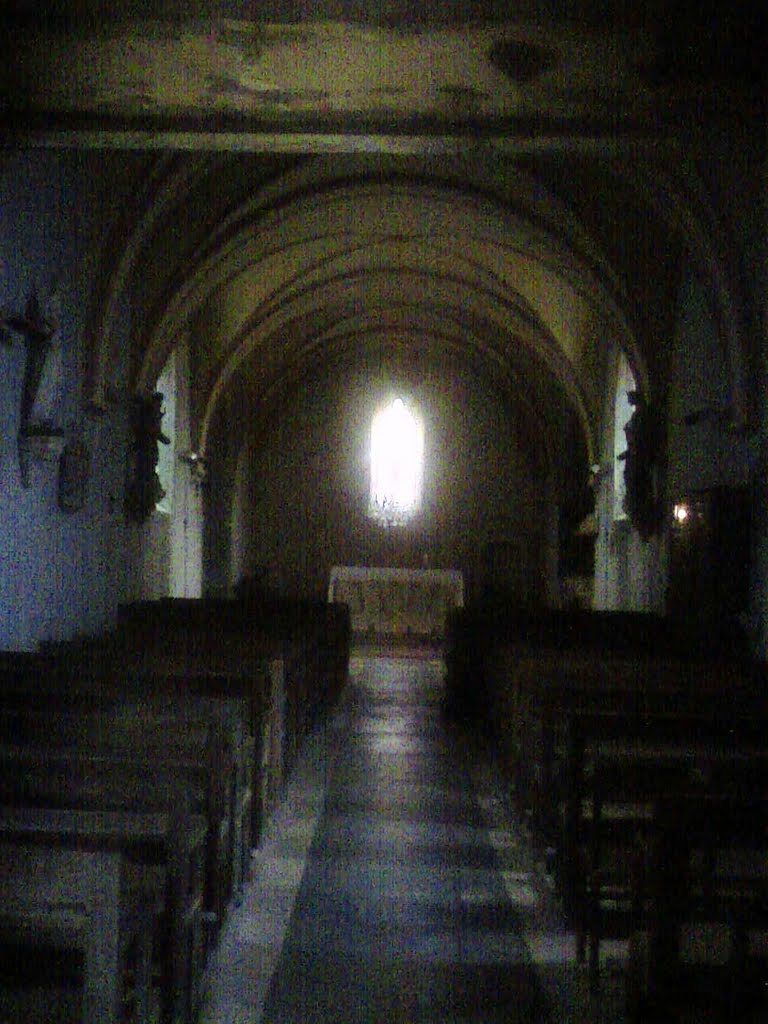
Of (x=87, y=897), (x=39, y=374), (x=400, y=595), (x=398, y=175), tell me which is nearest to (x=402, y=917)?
(x=87, y=897)

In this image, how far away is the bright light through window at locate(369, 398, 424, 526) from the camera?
70.1 ft

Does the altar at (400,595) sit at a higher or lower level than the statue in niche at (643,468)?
lower

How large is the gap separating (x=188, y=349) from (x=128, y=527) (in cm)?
535

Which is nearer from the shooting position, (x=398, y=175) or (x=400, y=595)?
(x=398, y=175)

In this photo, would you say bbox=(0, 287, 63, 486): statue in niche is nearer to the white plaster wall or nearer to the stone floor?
the white plaster wall

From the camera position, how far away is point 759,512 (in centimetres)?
889

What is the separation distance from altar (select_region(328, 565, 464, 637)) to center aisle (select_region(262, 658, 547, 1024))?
986 centimetres

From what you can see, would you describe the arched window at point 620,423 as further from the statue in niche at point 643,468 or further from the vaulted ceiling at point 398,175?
the statue in niche at point 643,468

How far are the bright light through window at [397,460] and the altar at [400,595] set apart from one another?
3.49 metres

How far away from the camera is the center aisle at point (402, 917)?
12.3 feet

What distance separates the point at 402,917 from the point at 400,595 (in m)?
13.2

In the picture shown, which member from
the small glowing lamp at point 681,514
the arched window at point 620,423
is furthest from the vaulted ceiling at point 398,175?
the small glowing lamp at point 681,514

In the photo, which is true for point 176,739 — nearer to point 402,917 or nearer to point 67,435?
point 402,917

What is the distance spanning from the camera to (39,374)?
25.8 ft
